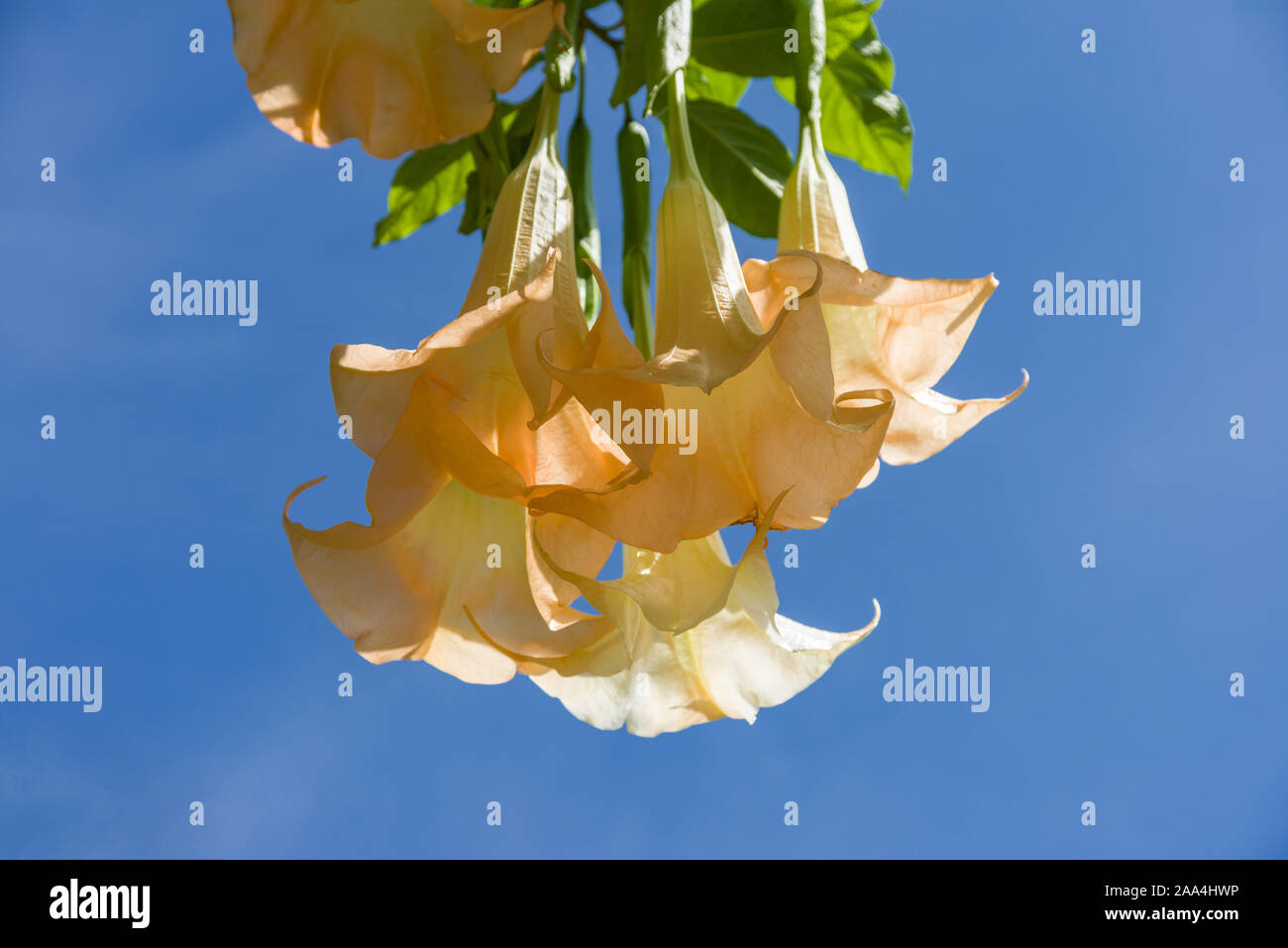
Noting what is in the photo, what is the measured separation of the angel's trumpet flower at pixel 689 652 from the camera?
731 mm

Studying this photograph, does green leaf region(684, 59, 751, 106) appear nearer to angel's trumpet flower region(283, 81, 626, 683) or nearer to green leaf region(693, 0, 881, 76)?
green leaf region(693, 0, 881, 76)

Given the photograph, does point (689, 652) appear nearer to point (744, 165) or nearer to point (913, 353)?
point (913, 353)

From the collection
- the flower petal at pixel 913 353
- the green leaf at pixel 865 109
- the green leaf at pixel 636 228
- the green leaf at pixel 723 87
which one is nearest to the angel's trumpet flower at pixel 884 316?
the flower petal at pixel 913 353

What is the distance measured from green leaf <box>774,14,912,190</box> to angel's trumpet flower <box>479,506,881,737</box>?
18.3 inches

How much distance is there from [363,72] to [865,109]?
0.47m

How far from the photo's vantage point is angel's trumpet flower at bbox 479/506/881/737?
2.40 feet

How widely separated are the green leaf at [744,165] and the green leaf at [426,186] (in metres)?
0.26

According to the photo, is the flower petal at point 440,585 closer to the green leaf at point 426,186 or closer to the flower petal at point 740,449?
the flower petal at point 740,449

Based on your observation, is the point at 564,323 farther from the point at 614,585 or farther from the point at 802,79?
the point at 802,79

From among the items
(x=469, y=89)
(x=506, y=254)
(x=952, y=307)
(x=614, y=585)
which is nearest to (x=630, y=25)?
(x=469, y=89)

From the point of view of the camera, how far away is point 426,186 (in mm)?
1170

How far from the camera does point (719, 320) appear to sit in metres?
0.72

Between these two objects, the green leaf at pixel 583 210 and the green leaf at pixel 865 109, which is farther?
the green leaf at pixel 865 109

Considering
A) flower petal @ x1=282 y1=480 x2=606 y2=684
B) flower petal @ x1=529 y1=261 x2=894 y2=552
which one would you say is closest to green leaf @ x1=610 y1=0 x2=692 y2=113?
flower petal @ x1=529 y1=261 x2=894 y2=552
